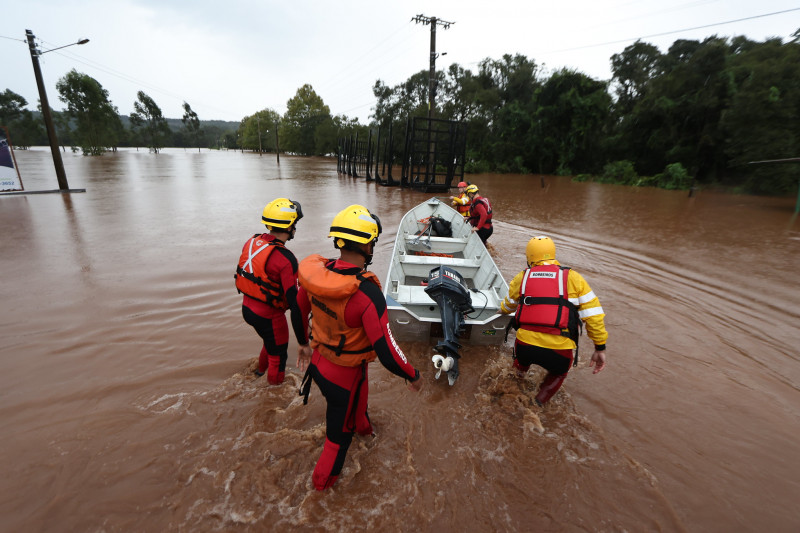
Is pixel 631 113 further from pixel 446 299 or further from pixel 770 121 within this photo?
pixel 446 299

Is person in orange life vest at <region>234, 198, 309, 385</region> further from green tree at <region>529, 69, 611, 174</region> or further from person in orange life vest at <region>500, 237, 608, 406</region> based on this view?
green tree at <region>529, 69, 611, 174</region>

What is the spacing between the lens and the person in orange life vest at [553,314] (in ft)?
8.74

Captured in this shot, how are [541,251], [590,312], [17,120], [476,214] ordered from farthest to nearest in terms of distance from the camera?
[17,120], [476,214], [541,251], [590,312]

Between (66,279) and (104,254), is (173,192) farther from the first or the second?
(66,279)

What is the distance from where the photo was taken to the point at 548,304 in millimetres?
2703

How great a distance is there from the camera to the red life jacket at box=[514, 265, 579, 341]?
266cm

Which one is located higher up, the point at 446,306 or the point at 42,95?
the point at 42,95

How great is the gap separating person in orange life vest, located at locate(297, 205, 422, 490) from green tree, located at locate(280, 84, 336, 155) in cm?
6175

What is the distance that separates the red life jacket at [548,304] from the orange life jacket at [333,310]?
1.41m

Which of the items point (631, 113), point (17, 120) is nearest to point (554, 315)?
point (631, 113)

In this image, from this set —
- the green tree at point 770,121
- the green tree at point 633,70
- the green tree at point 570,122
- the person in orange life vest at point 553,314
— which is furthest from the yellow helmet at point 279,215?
the green tree at point 633,70

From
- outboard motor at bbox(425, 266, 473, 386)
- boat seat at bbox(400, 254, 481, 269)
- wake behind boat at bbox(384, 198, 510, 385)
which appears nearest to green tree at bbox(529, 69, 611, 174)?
boat seat at bbox(400, 254, 481, 269)

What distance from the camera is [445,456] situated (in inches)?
107

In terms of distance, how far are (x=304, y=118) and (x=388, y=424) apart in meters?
66.6
